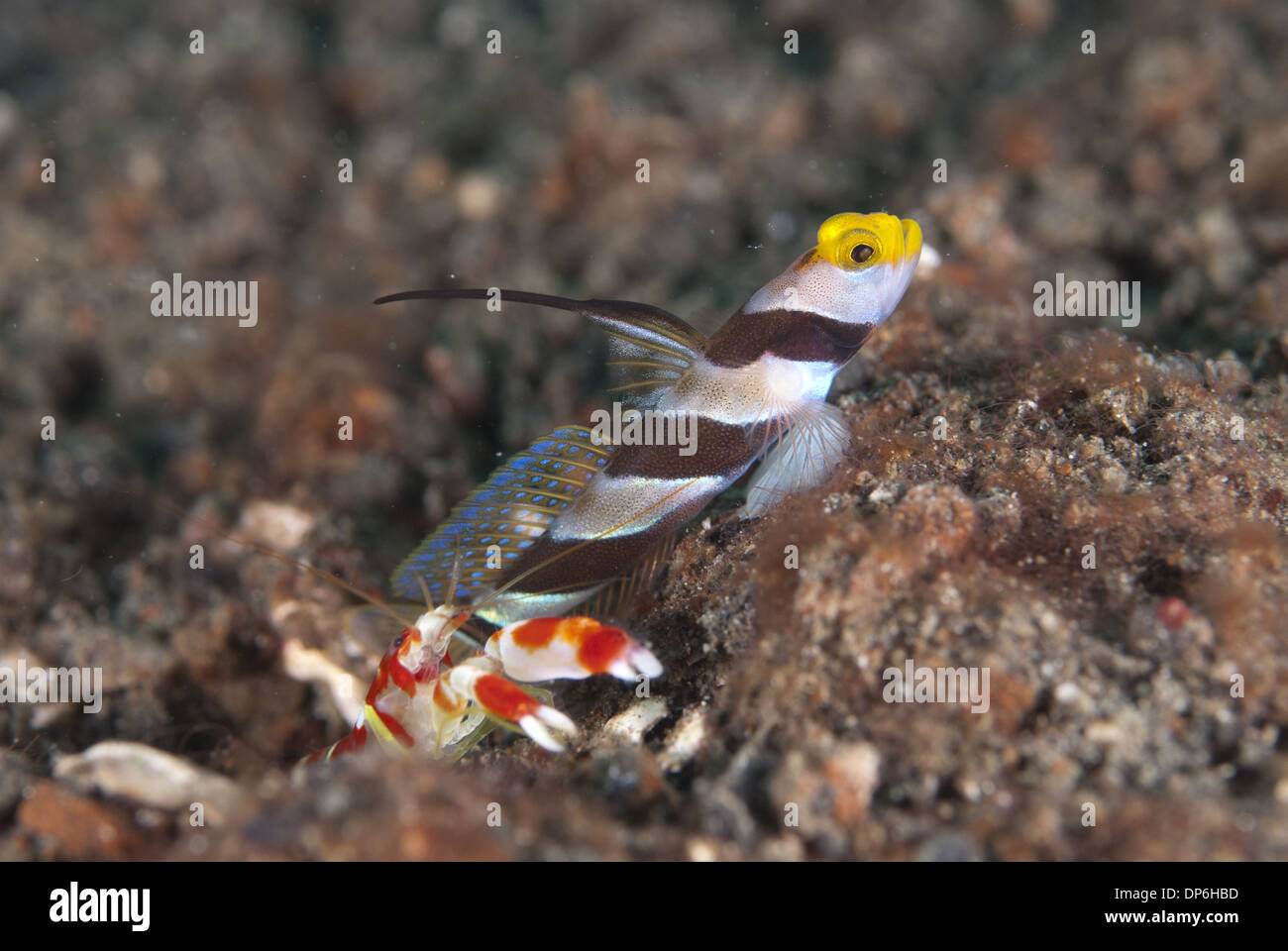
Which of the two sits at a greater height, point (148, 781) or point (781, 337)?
point (781, 337)

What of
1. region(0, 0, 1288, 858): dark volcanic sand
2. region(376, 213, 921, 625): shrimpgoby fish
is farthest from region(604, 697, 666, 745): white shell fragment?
region(376, 213, 921, 625): shrimpgoby fish

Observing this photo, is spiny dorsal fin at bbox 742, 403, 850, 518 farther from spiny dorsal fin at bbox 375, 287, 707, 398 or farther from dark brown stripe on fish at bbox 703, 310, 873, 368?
spiny dorsal fin at bbox 375, 287, 707, 398

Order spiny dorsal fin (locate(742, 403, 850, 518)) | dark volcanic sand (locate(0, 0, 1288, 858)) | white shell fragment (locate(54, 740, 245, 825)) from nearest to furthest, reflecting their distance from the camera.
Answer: dark volcanic sand (locate(0, 0, 1288, 858))
white shell fragment (locate(54, 740, 245, 825))
spiny dorsal fin (locate(742, 403, 850, 518))

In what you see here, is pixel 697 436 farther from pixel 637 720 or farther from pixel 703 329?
pixel 637 720

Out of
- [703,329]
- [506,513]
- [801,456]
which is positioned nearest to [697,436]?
[801,456]

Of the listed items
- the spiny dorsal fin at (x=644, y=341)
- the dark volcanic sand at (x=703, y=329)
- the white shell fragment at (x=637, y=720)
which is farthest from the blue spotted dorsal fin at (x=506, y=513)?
the white shell fragment at (x=637, y=720)

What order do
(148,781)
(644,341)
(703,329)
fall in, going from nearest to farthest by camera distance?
(148,781), (644,341), (703,329)

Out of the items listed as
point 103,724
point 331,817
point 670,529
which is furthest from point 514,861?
point 103,724

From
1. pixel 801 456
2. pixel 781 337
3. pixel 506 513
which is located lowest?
pixel 506 513
